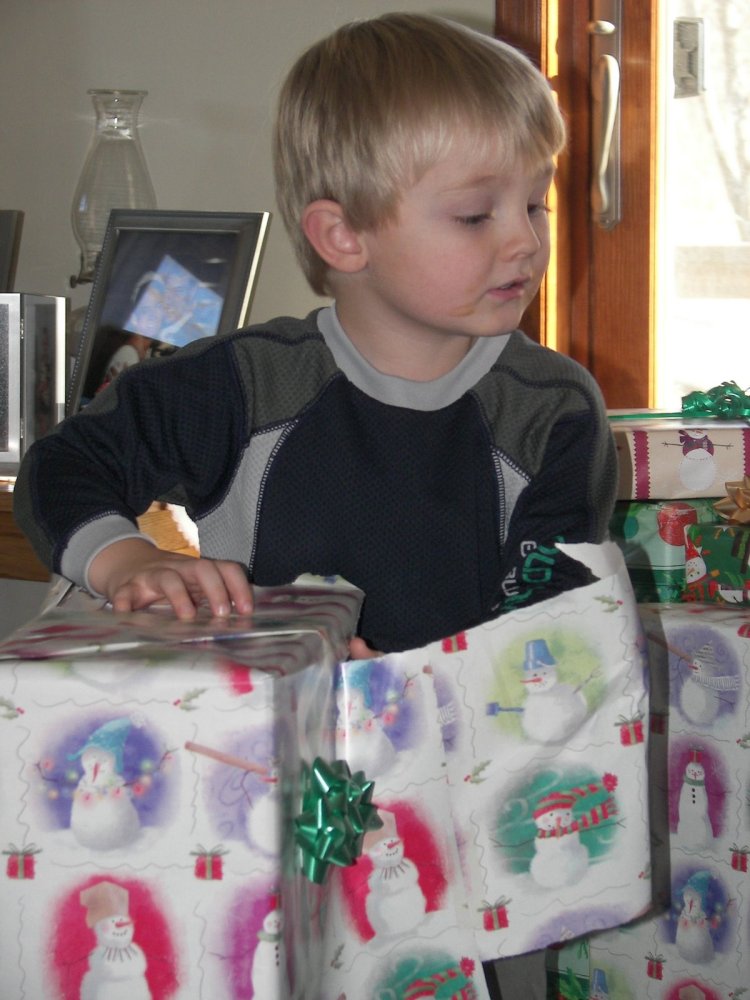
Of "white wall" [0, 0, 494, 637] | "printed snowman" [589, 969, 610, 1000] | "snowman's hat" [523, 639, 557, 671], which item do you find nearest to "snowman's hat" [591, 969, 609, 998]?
"printed snowman" [589, 969, 610, 1000]

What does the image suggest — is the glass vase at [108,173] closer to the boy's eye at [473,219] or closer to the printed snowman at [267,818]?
the boy's eye at [473,219]

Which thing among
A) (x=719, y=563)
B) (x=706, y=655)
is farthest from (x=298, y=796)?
(x=719, y=563)

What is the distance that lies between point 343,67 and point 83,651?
0.55 meters

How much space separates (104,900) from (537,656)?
258 mm

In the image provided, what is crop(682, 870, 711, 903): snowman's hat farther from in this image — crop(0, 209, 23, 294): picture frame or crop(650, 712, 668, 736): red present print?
crop(0, 209, 23, 294): picture frame

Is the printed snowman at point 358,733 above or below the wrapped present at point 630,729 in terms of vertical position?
above

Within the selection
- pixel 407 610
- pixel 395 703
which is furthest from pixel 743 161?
pixel 395 703

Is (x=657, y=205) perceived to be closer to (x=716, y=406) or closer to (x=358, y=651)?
(x=716, y=406)

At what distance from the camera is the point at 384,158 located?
0.87 metres

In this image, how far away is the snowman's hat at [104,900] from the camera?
20.5 inches

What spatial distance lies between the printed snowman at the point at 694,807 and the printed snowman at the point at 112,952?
0.55 meters

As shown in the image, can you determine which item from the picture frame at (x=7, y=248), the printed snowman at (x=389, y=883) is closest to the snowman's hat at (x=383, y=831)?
the printed snowman at (x=389, y=883)

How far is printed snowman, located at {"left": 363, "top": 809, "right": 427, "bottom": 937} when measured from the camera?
0.62 meters

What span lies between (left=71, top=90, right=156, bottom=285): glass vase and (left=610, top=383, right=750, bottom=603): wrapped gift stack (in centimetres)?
78
